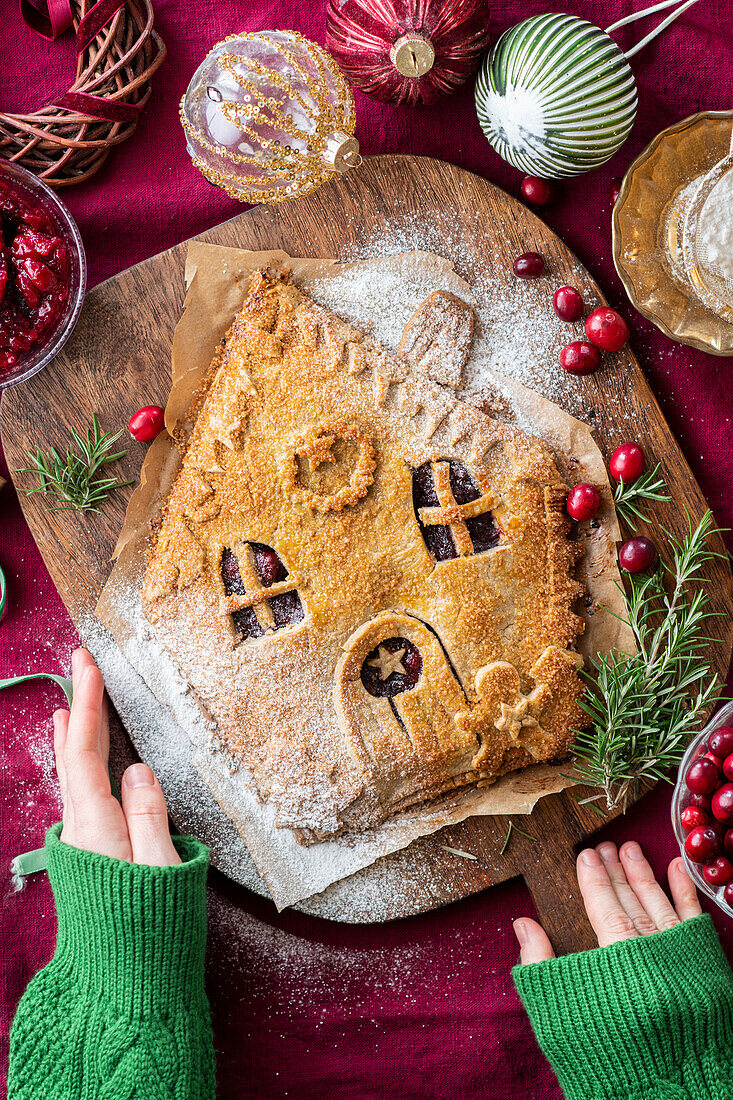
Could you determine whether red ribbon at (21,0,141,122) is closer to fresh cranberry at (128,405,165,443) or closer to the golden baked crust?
the golden baked crust

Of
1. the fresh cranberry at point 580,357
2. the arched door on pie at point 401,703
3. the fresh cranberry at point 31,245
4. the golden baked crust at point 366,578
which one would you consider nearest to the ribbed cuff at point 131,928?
the golden baked crust at point 366,578

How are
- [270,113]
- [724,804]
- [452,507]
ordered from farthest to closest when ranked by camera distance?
[452,507] < [724,804] < [270,113]

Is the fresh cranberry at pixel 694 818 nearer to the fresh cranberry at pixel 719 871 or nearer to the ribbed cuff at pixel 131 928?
the fresh cranberry at pixel 719 871

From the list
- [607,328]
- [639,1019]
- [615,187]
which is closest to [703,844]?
[639,1019]

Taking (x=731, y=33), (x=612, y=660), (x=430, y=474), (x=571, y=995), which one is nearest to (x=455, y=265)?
(x=430, y=474)

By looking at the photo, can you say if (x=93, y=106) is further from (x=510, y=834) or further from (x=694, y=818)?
(x=694, y=818)

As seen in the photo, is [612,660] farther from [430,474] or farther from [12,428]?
[12,428]
